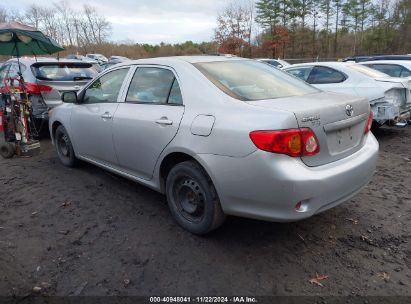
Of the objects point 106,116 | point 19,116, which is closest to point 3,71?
point 19,116

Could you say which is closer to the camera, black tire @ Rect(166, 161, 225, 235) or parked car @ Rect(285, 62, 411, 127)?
black tire @ Rect(166, 161, 225, 235)

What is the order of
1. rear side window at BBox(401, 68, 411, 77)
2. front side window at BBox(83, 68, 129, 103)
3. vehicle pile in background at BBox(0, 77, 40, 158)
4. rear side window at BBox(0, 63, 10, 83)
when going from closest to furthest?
front side window at BBox(83, 68, 129, 103)
vehicle pile in background at BBox(0, 77, 40, 158)
rear side window at BBox(0, 63, 10, 83)
rear side window at BBox(401, 68, 411, 77)

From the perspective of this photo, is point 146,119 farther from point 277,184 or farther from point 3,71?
point 3,71

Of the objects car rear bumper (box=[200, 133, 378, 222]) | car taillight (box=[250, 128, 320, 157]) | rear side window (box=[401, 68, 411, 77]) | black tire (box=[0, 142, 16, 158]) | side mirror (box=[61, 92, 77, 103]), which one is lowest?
black tire (box=[0, 142, 16, 158])

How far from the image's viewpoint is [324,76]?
7.47 meters

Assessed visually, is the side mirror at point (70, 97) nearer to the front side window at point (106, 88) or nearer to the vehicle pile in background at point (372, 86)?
the front side window at point (106, 88)

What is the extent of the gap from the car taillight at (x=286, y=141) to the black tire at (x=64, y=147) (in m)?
3.49

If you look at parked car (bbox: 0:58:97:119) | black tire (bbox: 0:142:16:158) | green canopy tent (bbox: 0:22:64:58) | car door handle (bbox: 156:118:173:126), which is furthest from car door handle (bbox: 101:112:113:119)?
parked car (bbox: 0:58:97:119)

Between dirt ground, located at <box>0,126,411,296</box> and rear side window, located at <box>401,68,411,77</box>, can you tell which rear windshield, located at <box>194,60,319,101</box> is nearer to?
dirt ground, located at <box>0,126,411,296</box>

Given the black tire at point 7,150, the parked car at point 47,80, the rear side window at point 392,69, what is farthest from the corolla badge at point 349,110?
the rear side window at point 392,69

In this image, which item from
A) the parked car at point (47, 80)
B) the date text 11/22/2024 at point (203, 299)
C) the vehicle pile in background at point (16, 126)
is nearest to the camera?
the date text 11/22/2024 at point (203, 299)

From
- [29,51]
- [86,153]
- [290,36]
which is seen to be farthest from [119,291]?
Answer: [290,36]

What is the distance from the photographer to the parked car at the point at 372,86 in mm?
6488

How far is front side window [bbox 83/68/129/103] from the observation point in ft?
13.4
